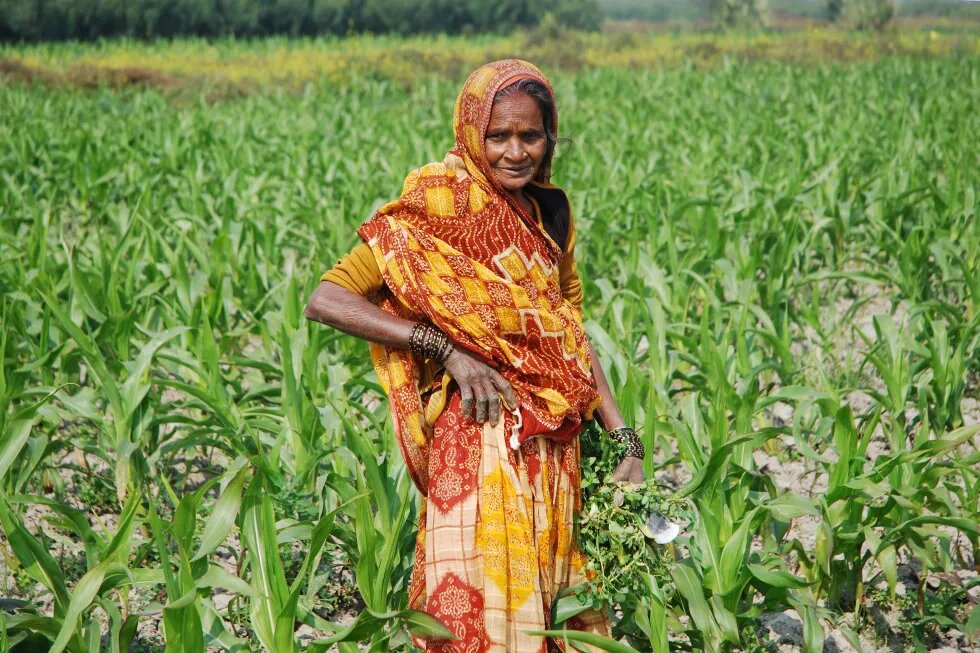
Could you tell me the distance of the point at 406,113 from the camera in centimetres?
1288

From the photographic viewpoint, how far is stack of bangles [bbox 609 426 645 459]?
2055 millimetres

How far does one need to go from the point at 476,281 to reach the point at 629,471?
52cm

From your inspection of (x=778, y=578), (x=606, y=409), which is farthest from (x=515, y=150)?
(x=778, y=578)

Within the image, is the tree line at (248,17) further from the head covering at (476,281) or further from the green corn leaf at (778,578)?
the green corn leaf at (778,578)

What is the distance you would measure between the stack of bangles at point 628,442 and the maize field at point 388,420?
0.04 metres

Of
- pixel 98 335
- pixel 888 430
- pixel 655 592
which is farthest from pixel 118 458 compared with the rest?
pixel 888 430

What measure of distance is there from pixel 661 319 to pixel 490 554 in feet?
6.29

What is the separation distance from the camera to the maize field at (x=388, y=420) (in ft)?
7.06

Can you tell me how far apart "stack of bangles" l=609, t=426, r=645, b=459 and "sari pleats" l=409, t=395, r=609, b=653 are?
17 cm

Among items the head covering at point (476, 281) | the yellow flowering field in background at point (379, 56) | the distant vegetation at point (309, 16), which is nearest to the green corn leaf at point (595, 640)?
the head covering at point (476, 281)

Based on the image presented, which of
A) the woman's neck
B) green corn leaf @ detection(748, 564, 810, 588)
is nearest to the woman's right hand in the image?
the woman's neck

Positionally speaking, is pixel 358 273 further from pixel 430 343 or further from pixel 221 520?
pixel 221 520

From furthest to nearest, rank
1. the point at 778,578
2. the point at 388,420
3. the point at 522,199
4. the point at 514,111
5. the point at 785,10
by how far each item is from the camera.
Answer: the point at 785,10 < the point at 388,420 < the point at 778,578 < the point at 522,199 < the point at 514,111

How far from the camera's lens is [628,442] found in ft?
6.76
